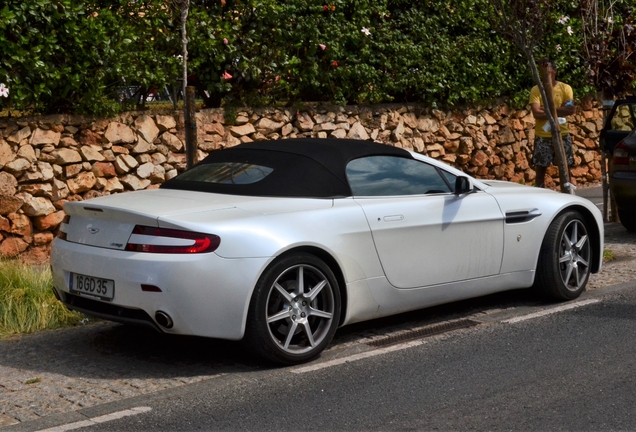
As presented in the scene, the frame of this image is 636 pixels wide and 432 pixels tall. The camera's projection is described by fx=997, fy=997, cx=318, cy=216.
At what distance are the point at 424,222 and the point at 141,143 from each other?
15.9 ft

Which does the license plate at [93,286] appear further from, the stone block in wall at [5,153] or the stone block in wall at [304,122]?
the stone block in wall at [304,122]

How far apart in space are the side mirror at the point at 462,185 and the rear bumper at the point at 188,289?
1.90m

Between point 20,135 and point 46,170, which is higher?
point 20,135

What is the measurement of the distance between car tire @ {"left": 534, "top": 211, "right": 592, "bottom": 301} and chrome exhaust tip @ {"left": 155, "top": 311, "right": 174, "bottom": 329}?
3.22 meters

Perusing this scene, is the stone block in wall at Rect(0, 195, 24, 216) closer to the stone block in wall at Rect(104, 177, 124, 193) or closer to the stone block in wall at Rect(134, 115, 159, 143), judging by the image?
the stone block in wall at Rect(104, 177, 124, 193)

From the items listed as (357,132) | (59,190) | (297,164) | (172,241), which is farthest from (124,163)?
(172,241)

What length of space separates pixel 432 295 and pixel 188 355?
1.76m

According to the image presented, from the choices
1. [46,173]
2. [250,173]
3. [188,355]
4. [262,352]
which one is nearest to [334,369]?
[262,352]

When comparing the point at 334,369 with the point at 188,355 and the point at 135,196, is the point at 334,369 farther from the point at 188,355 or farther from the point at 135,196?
the point at 135,196

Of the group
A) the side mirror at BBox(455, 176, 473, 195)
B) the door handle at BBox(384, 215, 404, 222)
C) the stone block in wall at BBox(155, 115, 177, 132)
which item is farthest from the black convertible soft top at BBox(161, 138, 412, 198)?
the stone block in wall at BBox(155, 115, 177, 132)

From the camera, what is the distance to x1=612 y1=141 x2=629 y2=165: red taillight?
11281 mm

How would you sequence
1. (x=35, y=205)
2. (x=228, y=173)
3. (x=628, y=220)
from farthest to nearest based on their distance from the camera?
(x=628, y=220) → (x=35, y=205) → (x=228, y=173)

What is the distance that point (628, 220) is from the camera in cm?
1165

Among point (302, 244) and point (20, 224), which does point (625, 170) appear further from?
point (20, 224)
